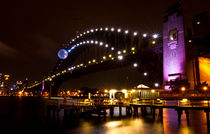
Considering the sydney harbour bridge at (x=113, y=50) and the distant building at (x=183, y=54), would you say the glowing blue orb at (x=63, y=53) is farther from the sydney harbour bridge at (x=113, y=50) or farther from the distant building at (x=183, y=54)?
the distant building at (x=183, y=54)

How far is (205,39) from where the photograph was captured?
32.9 metres

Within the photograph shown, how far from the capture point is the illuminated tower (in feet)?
107

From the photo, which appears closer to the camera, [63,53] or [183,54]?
[183,54]

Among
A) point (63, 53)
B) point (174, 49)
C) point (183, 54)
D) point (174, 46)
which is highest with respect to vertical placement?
point (63, 53)

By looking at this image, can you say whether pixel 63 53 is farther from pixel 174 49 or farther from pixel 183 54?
pixel 183 54

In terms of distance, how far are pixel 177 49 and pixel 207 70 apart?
20.8ft

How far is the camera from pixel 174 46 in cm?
3412

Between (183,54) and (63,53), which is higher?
(63,53)

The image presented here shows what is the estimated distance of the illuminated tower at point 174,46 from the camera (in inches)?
1284

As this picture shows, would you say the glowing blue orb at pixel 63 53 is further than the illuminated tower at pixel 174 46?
Yes

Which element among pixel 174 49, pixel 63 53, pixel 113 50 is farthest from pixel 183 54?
pixel 63 53

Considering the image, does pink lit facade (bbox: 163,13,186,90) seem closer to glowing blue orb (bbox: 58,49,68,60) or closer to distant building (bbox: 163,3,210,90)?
distant building (bbox: 163,3,210,90)

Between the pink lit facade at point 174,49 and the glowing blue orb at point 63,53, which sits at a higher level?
the glowing blue orb at point 63,53

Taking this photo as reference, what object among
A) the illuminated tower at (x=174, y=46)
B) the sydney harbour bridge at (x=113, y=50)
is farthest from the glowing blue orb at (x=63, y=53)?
the illuminated tower at (x=174, y=46)
